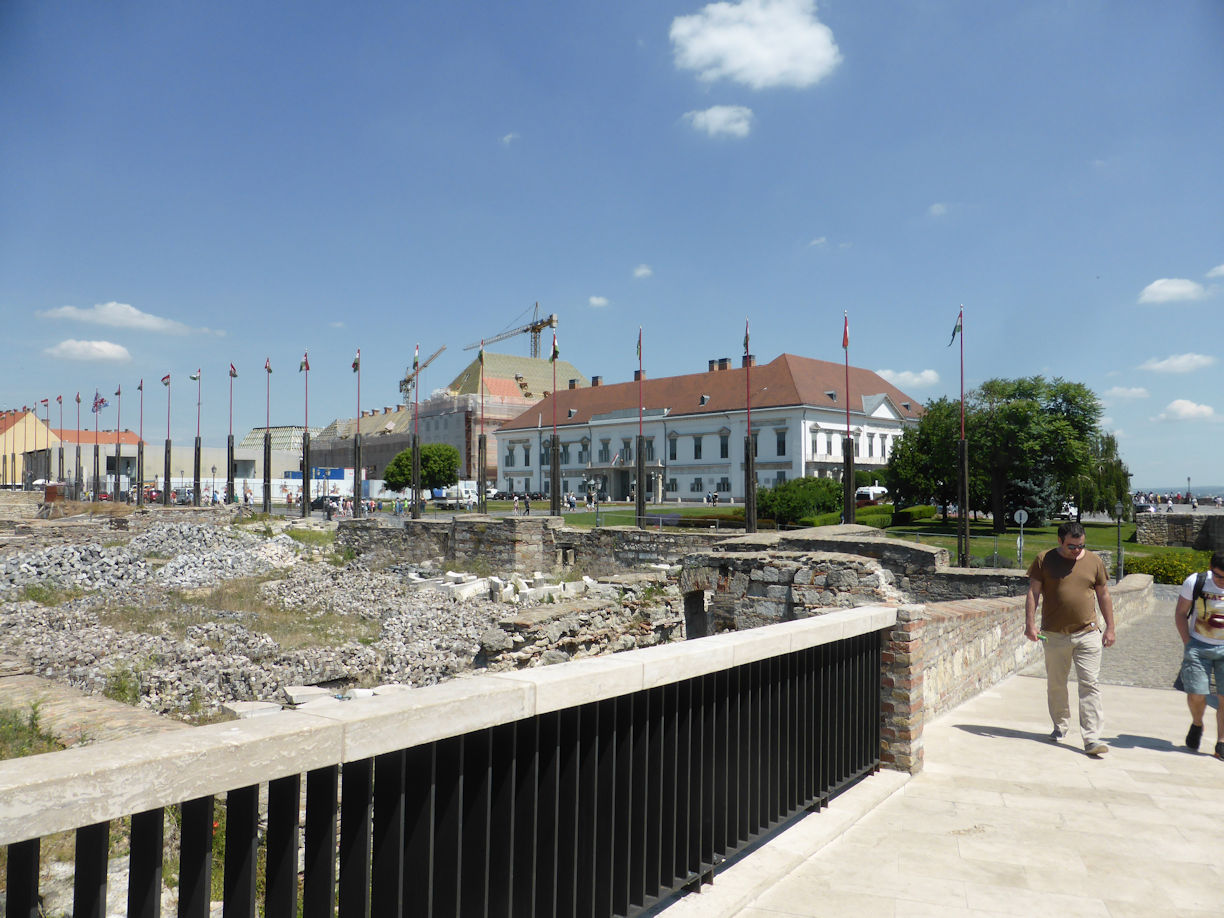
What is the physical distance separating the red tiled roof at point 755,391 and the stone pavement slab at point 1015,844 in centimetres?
6162

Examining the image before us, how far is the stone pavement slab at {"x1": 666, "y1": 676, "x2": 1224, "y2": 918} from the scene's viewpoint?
368 centimetres

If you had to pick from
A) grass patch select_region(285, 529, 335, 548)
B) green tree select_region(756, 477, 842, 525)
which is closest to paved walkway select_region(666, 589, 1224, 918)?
green tree select_region(756, 477, 842, 525)

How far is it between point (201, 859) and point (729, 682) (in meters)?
2.43

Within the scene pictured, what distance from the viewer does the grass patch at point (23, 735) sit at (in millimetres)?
5570

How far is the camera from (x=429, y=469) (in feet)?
275

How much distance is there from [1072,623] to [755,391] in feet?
210

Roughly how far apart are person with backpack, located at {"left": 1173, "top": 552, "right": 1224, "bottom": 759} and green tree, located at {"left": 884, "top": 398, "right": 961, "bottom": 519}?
37.4m

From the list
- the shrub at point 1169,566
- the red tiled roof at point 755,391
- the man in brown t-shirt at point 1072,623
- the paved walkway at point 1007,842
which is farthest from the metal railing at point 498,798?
the red tiled roof at point 755,391

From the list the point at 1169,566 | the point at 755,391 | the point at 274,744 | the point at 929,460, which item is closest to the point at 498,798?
the point at 274,744

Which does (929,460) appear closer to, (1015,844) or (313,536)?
(313,536)

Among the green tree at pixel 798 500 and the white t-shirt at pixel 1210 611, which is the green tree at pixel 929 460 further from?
the white t-shirt at pixel 1210 611

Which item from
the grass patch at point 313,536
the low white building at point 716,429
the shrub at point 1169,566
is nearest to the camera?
the shrub at point 1169,566

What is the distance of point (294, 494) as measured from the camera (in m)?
75.0

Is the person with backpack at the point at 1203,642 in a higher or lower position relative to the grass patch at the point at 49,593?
higher
